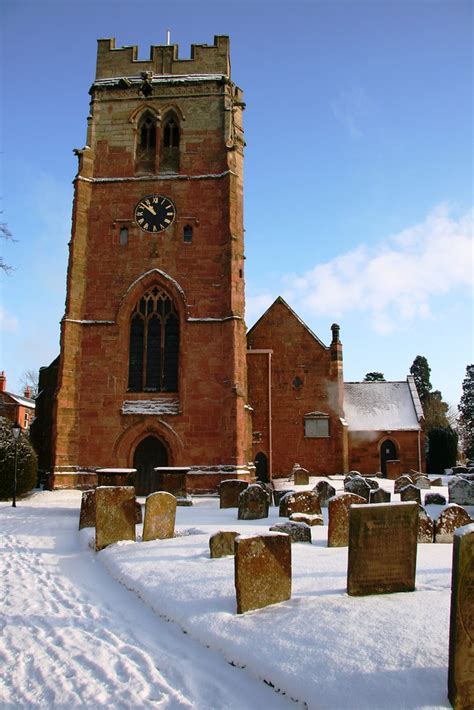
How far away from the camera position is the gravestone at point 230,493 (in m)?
15.6

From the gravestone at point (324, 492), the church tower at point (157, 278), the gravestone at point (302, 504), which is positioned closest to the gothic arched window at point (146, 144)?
the church tower at point (157, 278)

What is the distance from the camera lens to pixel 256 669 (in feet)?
14.8

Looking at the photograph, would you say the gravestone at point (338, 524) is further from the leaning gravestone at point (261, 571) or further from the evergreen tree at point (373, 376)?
the evergreen tree at point (373, 376)

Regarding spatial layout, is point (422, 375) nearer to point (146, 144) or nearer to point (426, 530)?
point (146, 144)

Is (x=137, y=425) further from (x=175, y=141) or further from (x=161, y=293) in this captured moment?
(x=175, y=141)

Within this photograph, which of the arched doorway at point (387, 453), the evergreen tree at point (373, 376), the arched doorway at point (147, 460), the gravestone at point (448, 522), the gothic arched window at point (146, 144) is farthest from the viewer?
the evergreen tree at point (373, 376)

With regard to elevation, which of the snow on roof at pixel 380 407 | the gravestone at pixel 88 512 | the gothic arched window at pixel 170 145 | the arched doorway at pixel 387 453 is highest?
the gothic arched window at pixel 170 145

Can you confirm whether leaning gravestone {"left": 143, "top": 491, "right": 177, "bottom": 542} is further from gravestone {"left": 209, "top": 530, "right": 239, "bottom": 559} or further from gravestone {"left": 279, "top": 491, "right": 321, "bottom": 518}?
gravestone {"left": 279, "top": 491, "right": 321, "bottom": 518}

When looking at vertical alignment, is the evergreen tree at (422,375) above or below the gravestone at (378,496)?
above

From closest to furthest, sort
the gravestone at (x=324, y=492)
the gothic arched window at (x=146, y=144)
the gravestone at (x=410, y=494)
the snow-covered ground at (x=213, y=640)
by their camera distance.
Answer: the snow-covered ground at (x=213, y=640) → the gravestone at (x=410, y=494) → the gravestone at (x=324, y=492) → the gothic arched window at (x=146, y=144)

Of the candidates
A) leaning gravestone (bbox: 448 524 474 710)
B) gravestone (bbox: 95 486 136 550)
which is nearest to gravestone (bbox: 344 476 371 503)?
gravestone (bbox: 95 486 136 550)

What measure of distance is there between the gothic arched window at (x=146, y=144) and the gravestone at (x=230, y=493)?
14.5 metres

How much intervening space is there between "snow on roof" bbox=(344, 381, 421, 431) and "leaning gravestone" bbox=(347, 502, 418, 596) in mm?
25778

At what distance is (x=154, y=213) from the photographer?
23266 mm
